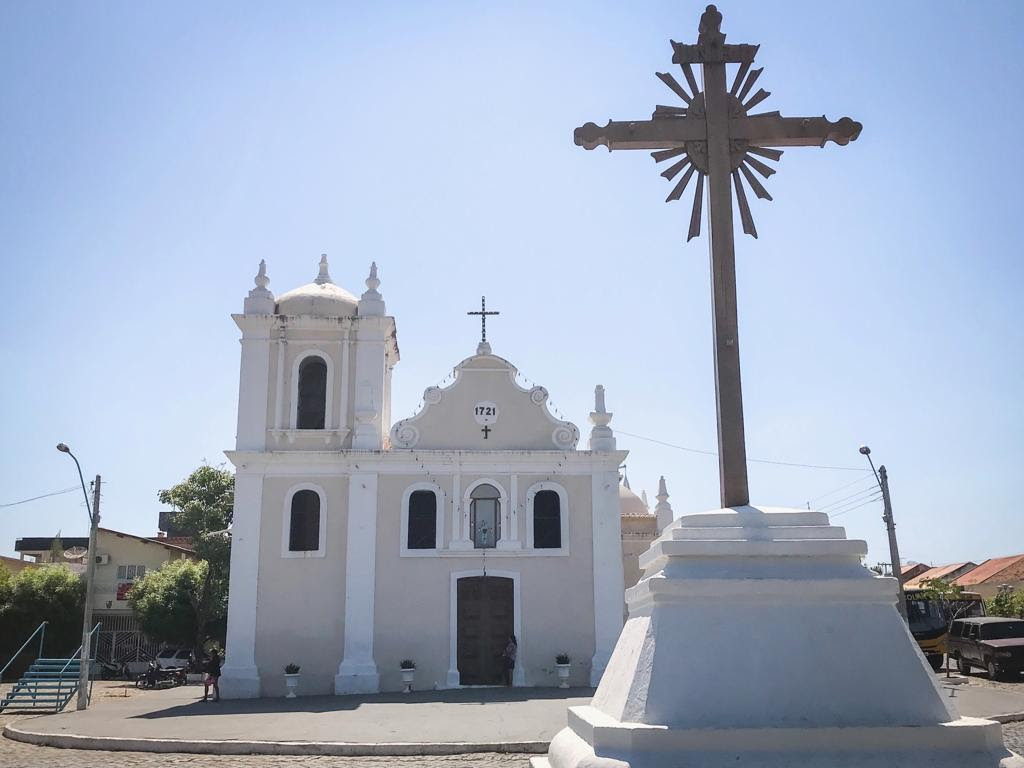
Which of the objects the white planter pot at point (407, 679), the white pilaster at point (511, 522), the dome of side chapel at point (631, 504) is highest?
the dome of side chapel at point (631, 504)

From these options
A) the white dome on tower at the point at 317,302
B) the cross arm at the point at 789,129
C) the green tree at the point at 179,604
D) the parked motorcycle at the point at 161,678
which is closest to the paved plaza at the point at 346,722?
the cross arm at the point at 789,129

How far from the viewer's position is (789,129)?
6426 millimetres

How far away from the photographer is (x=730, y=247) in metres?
6.32

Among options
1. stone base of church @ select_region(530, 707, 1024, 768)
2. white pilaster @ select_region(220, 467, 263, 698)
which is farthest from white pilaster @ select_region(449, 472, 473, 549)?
stone base of church @ select_region(530, 707, 1024, 768)

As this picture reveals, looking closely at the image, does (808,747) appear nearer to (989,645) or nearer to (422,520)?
(422,520)

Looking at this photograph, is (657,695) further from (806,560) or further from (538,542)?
(538,542)

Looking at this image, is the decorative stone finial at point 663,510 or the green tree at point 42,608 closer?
the decorative stone finial at point 663,510

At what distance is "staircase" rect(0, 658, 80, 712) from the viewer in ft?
61.1

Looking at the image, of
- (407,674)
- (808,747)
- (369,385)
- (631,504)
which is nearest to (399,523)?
(407,674)

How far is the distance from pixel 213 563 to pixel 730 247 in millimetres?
30095

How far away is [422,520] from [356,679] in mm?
3661

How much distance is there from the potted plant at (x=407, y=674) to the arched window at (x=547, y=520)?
374cm

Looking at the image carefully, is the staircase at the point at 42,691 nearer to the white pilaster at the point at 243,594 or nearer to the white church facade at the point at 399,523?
the white pilaster at the point at 243,594

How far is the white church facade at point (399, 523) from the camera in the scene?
64.1 feet
